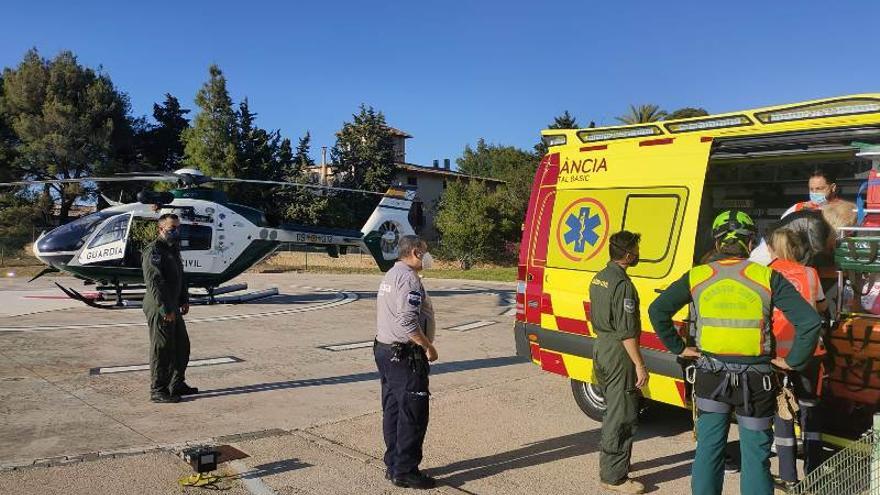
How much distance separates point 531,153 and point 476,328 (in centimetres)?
3710

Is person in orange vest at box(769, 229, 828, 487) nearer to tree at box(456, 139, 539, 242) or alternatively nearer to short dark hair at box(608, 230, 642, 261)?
short dark hair at box(608, 230, 642, 261)

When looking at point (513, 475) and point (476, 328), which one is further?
point (476, 328)

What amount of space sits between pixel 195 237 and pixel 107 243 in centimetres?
183

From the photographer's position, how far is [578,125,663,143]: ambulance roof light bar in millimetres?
5445

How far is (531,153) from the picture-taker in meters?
47.6

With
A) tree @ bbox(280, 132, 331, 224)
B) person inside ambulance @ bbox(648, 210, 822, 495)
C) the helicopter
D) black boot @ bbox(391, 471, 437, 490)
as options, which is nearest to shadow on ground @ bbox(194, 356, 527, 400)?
black boot @ bbox(391, 471, 437, 490)

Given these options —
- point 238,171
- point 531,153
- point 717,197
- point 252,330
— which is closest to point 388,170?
point 238,171

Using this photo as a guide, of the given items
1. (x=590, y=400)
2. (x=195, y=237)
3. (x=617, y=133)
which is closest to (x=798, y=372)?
(x=590, y=400)

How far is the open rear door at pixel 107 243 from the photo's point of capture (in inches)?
547

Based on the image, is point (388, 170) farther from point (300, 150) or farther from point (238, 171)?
point (238, 171)

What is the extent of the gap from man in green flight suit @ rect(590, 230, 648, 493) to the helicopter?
10.5m

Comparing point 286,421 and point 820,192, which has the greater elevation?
point 820,192

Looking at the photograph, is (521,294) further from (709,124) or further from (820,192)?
(820,192)

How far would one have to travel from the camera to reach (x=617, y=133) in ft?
18.8
